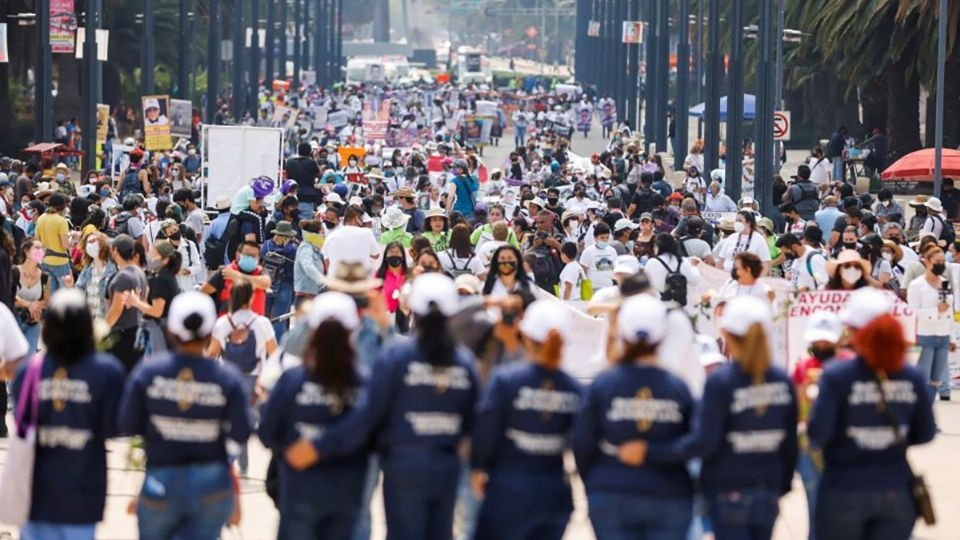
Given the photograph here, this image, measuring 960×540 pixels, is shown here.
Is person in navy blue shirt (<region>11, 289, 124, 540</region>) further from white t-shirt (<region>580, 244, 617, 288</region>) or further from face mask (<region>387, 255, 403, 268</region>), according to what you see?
white t-shirt (<region>580, 244, 617, 288</region>)

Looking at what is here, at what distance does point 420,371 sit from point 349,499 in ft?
1.90

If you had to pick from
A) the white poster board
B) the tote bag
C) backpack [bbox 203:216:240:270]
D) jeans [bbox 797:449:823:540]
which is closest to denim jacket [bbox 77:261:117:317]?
backpack [bbox 203:216:240:270]

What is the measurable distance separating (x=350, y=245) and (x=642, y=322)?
9701mm

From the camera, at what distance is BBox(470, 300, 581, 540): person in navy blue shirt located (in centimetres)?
Answer: 898

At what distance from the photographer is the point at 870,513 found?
9.14 metres

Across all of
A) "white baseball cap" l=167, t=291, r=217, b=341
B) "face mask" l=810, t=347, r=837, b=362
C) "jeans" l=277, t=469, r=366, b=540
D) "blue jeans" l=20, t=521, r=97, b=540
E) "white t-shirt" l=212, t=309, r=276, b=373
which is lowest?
"blue jeans" l=20, t=521, r=97, b=540

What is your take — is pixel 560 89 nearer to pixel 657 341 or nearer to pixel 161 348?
pixel 161 348

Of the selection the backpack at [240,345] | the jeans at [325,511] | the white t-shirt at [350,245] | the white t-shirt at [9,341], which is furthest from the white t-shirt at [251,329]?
the white t-shirt at [350,245]

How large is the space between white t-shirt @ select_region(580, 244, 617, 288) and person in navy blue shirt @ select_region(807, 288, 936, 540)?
33.9 feet

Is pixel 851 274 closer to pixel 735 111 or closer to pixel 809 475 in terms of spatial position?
pixel 809 475

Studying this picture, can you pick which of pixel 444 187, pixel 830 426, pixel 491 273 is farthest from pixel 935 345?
pixel 444 187

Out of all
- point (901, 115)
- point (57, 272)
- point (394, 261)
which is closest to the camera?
point (394, 261)

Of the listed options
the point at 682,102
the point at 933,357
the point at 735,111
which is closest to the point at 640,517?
the point at 933,357

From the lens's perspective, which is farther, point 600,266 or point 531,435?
point 600,266
